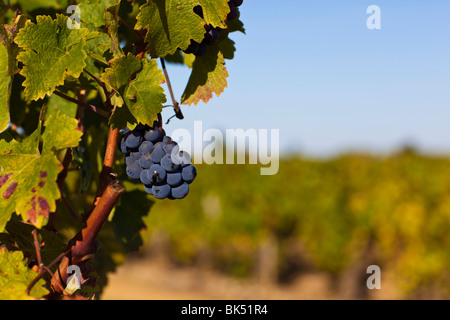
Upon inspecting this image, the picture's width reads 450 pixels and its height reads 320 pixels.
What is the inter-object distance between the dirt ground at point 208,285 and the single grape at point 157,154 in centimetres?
1087

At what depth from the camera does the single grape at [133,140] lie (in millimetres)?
1431

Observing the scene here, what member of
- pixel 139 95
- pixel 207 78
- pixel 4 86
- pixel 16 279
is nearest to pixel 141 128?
pixel 139 95

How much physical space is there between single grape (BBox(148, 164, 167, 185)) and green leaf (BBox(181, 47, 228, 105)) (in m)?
0.25

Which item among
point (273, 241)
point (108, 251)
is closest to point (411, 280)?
point (273, 241)

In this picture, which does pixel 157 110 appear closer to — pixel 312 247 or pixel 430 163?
pixel 312 247

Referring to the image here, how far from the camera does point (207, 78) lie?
1.56 m

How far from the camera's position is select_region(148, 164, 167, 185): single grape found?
1.44 meters

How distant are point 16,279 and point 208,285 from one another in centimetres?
1302

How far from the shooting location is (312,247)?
12914 mm
